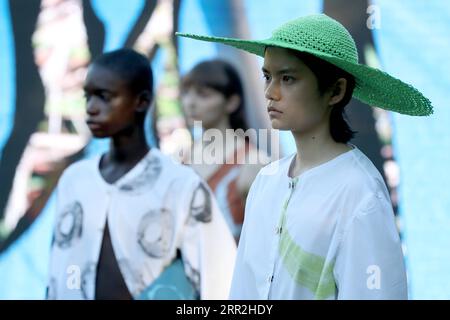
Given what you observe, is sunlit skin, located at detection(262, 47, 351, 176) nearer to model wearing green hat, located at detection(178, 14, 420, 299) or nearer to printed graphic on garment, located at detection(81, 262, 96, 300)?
model wearing green hat, located at detection(178, 14, 420, 299)

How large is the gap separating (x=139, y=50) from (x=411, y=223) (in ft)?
4.22

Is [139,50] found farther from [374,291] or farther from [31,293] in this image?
[374,291]

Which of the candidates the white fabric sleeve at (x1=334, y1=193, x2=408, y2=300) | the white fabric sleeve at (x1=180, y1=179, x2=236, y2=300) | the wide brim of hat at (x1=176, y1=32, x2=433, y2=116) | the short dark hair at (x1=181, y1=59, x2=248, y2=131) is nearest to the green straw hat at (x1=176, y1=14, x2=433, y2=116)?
the wide brim of hat at (x1=176, y1=32, x2=433, y2=116)

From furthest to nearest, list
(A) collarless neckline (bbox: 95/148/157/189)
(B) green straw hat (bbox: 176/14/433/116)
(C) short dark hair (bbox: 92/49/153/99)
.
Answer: (C) short dark hair (bbox: 92/49/153/99), (A) collarless neckline (bbox: 95/148/157/189), (B) green straw hat (bbox: 176/14/433/116)

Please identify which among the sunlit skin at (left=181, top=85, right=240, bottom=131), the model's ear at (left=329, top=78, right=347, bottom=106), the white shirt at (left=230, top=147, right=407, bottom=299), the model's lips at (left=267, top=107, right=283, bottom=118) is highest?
the sunlit skin at (left=181, top=85, right=240, bottom=131)

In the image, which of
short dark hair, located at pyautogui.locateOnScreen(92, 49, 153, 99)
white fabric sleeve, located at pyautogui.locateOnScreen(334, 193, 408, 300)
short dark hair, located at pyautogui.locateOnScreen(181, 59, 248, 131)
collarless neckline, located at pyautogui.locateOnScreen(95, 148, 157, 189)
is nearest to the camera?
white fabric sleeve, located at pyautogui.locateOnScreen(334, 193, 408, 300)

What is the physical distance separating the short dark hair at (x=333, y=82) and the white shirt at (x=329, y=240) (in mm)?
57

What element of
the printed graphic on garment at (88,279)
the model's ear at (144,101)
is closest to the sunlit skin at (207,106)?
the model's ear at (144,101)

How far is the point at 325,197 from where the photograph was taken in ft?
5.59

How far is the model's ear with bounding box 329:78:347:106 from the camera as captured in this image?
6.00ft

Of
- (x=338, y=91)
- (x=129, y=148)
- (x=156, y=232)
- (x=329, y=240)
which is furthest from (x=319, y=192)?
(x=129, y=148)

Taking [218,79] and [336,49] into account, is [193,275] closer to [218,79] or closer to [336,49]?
[218,79]

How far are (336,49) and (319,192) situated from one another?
30 cm

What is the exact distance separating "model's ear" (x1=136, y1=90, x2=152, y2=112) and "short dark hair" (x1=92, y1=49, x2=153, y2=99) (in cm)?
1
